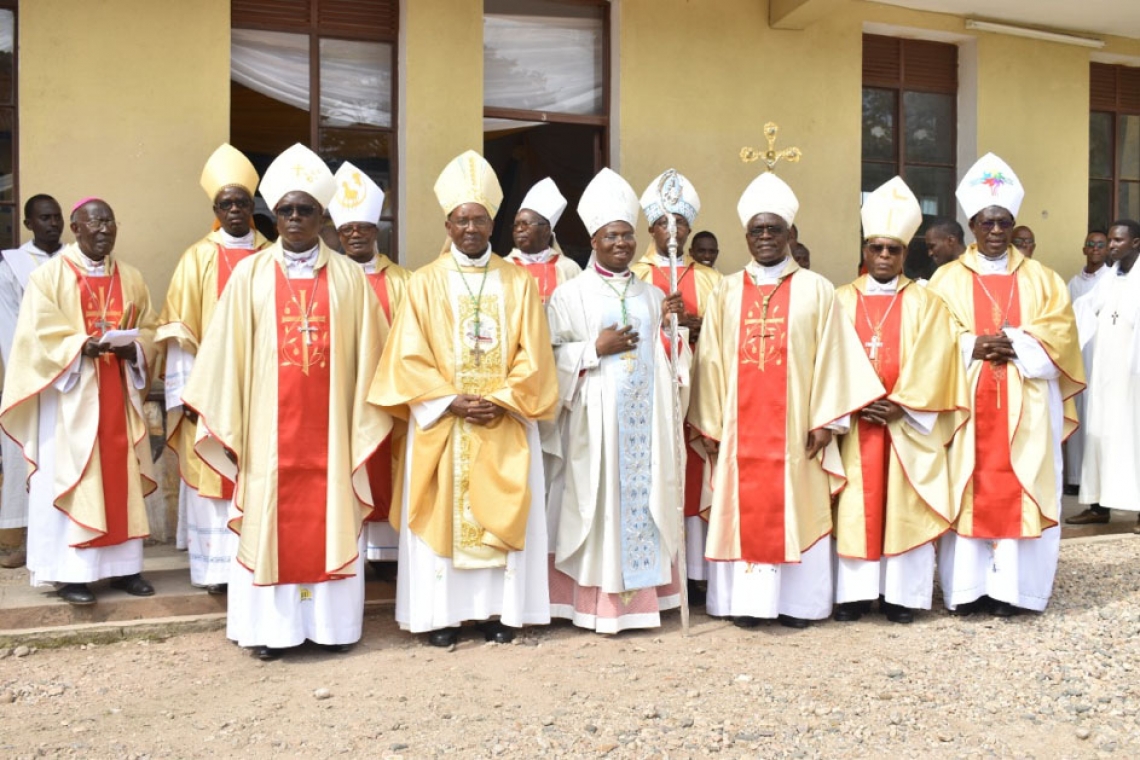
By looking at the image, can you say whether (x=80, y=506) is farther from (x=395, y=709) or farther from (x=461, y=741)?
(x=461, y=741)

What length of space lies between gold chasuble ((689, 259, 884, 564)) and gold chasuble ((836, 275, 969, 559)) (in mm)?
153

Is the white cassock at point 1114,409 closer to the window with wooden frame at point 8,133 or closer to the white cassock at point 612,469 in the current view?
the white cassock at point 612,469

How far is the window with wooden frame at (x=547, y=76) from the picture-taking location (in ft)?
29.0

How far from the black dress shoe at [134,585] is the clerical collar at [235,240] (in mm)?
1947

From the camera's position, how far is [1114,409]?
856cm

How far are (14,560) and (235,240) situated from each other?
7.80 feet

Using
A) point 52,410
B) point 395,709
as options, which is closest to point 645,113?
point 52,410

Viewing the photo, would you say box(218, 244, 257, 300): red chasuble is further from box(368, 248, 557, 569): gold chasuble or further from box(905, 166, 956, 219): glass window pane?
box(905, 166, 956, 219): glass window pane

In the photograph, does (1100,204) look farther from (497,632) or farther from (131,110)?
(131,110)

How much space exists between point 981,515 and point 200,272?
Result: 4.68 meters

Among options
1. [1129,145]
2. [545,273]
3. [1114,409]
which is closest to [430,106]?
[545,273]

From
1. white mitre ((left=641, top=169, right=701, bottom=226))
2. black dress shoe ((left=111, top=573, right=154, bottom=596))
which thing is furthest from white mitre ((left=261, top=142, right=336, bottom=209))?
black dress shoe ((left=111, top=573, right=154, bottom=596))

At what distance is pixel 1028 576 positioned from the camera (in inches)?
252

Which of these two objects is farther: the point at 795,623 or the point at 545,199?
the point at 545,199
